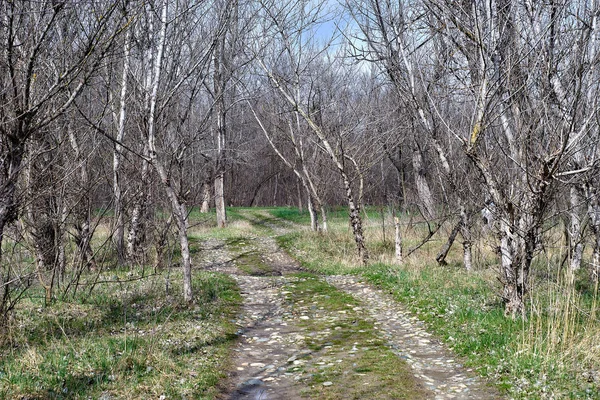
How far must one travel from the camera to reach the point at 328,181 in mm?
29484

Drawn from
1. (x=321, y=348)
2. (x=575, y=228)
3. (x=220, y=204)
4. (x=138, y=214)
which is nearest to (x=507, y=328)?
(x=321, y=348)

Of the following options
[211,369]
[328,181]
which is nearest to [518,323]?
[211,369]

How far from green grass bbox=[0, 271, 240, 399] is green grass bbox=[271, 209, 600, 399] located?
3.98 m

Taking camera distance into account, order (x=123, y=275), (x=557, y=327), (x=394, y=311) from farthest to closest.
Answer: (x=123, y=275), (x=394, y=311), (x=557, y=327)

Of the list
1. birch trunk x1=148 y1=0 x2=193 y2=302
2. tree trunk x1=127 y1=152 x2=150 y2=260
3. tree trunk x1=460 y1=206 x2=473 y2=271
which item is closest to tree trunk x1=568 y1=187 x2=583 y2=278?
tree trunk x1=460 y1=206 x2=473 y2=271

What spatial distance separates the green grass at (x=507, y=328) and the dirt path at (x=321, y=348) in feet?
1.07

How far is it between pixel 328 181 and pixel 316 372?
21762 millimetres

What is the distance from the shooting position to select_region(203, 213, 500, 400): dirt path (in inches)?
291

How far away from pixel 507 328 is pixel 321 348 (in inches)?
123

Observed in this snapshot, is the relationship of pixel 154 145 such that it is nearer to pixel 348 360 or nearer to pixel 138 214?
pixel 348 360

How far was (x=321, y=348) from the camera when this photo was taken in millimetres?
9383

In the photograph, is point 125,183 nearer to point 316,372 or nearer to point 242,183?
point 316,372

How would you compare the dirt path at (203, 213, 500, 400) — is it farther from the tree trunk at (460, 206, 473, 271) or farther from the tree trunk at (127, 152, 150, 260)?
the tree trunk at (127, 152, 150, 260)

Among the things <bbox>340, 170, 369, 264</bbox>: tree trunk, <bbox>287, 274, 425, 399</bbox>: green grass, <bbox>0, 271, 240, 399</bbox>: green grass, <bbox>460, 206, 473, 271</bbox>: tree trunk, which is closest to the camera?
<bbox>0, 271, 240, 399</bbox>: green grass
